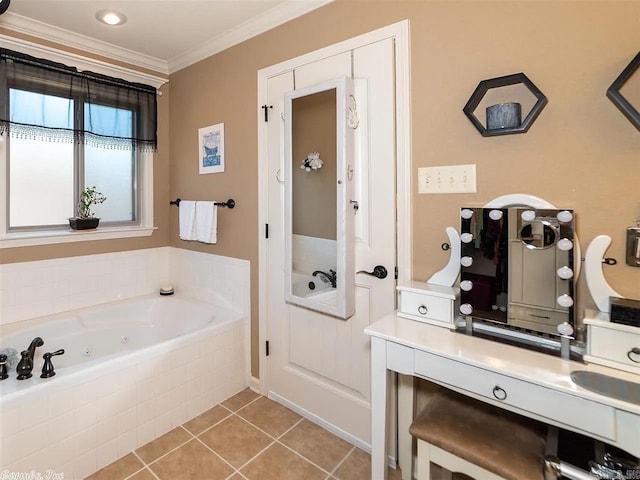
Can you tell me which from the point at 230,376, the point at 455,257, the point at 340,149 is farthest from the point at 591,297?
the point at 230,376

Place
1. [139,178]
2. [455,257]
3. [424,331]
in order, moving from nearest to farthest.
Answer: [424,331] < [455,257] < [139,178]

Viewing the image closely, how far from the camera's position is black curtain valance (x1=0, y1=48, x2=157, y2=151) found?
228cm

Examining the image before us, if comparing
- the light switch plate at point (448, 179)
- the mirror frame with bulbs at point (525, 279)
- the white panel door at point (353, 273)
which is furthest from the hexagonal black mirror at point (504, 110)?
the white panel door at point (353, 273)

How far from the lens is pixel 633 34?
1171 millimetres

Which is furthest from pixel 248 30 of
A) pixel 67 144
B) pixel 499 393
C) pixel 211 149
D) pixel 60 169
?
pixel 499 393

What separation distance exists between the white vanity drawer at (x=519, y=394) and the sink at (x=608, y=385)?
4 centimetres

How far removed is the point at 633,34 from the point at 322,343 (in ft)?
6.23

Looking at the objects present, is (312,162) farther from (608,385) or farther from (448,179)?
(608,385)

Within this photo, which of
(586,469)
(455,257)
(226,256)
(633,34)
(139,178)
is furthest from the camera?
(139,178)

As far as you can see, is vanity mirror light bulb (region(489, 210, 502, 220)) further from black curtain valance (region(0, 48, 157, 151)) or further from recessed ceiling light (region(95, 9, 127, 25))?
black curtain valance (region(0, 48, 157, 151))

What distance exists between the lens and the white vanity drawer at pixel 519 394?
0.95 metres

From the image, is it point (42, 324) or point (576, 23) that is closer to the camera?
point (576, 23)

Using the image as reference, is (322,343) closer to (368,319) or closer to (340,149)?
(368,319)

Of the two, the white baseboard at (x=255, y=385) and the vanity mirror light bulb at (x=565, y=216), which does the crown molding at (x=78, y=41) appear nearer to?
the white baseboard at (x=255, y=385)
